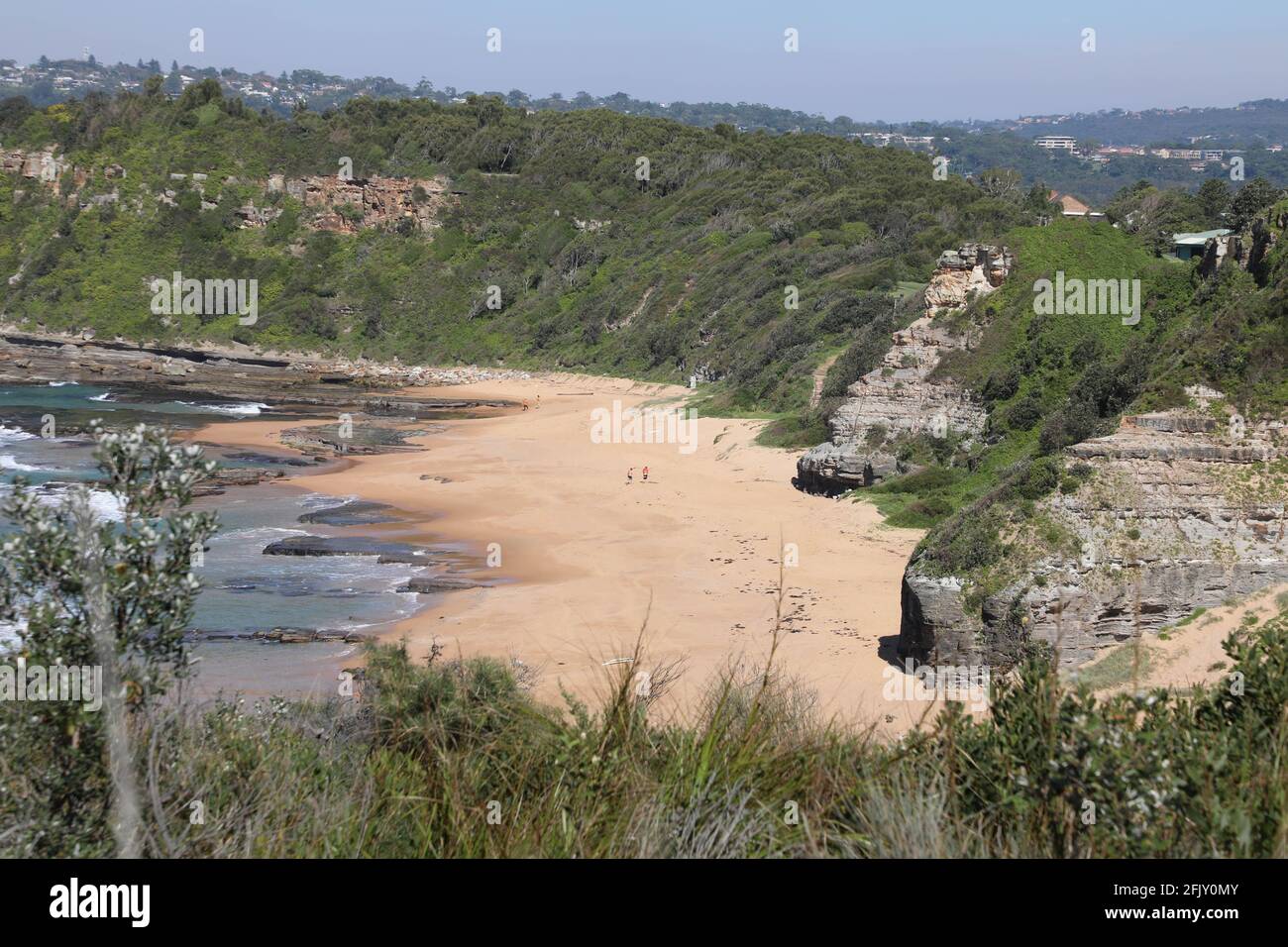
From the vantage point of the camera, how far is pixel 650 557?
2452 cm

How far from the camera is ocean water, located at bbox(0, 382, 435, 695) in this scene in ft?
57.8

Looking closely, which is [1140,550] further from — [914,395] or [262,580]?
[262,580]

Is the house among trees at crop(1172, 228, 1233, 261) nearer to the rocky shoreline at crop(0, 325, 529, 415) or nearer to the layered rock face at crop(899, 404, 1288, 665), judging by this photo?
the layered rock face at crop(899, 404, 1288, 665)

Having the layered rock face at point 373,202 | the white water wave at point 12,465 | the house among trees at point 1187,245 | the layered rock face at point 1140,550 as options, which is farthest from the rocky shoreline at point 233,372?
the layered rock face at point 1140,550

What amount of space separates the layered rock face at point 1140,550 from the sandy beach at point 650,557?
1.46m

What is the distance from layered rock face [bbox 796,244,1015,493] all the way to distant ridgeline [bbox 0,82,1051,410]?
78.8 feet

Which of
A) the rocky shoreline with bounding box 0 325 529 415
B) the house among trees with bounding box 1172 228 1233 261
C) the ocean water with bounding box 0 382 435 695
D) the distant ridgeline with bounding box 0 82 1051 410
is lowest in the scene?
the ocean water with bounding box 0 382 435 695

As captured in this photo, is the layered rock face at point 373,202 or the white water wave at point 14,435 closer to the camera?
the white water wave at point 14,435

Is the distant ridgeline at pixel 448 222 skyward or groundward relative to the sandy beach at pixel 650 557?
skyward

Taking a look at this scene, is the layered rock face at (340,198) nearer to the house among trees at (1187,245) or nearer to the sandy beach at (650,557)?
the sandy beach at (650,557)

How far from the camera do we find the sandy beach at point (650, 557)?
1688 cm

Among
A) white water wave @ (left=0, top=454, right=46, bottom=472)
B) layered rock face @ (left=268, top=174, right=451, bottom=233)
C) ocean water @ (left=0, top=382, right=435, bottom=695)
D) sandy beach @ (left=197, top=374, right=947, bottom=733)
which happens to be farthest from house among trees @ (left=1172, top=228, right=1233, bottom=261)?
layered rock face @ (left=268, top=174, right=451, bottom=233)

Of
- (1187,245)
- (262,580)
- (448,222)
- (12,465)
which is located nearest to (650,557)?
(262,580)

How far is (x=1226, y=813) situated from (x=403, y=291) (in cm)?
7573
